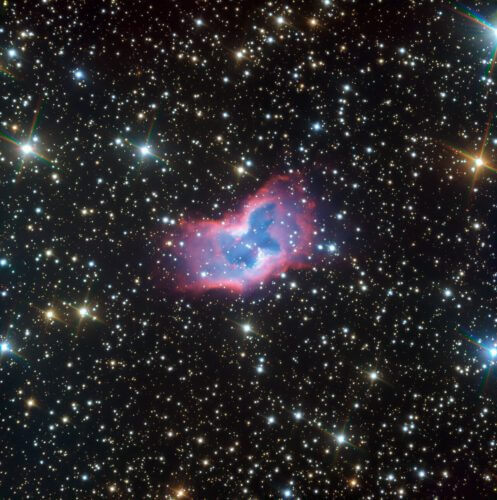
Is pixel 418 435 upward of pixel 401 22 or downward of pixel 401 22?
downward

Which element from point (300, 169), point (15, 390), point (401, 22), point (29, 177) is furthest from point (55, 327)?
point (401, 22)

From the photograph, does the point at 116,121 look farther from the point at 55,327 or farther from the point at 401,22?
the point at 401,22

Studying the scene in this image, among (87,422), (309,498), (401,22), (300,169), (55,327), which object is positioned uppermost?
(401,22)

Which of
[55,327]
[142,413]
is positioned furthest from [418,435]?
[55,327]
